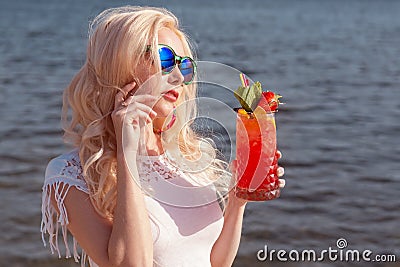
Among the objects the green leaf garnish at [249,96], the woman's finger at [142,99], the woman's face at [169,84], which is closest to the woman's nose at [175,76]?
the woman's face at [169,84]

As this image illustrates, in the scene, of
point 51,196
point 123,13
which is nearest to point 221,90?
point 123,13

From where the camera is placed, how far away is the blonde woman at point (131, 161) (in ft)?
8.29

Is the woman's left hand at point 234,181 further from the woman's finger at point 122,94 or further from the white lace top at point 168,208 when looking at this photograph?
the woman's finger at point 122,94

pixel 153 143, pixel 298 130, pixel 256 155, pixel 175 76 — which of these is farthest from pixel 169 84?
pixel 298 130

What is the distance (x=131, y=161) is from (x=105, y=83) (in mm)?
299

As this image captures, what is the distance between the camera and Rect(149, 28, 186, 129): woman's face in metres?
2.65

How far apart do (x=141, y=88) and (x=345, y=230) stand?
4.15 meters

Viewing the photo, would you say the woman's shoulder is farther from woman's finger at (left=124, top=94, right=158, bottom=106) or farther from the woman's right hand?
woman's finger at (left=124, top=94, right=158, bottom=106)

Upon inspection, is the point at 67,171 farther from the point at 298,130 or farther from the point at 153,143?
the point at 298,130

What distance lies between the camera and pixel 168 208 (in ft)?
9.00

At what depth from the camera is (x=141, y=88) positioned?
8.45 ft

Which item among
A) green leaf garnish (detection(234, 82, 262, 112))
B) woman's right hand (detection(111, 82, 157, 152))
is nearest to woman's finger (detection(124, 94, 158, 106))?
woman's right hand (detection(111, 82, 157, 152))

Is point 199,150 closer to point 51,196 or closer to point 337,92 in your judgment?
point 51,196

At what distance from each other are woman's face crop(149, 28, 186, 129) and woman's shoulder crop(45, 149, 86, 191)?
0.35 metres
